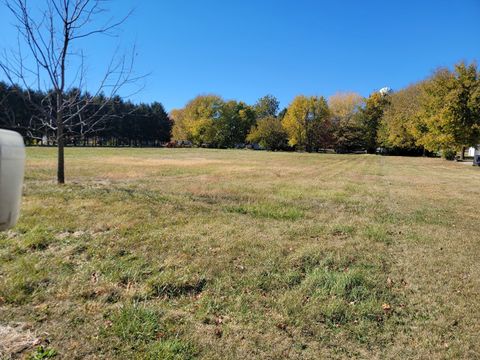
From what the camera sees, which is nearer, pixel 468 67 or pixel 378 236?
pixel 378 236

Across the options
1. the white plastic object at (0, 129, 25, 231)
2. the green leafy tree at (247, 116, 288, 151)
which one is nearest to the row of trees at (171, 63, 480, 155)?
the green leafy tree at (247, 116, 288, 151)

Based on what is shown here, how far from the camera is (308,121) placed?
67.2 meters

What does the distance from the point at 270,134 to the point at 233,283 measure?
72202 millimetres

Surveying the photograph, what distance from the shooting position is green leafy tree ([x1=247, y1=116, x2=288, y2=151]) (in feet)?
245

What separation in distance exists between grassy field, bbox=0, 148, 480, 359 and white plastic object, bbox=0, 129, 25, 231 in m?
1.92

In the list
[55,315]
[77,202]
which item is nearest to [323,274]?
[55,315]

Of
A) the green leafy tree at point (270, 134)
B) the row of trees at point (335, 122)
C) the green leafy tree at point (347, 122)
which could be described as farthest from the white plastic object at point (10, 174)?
the green leafy tree at point (270, 134)

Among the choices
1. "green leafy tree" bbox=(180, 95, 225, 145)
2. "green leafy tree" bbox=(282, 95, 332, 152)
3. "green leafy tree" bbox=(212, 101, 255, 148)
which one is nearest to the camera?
"green leafy tree" bbox=(282, 95, 332, 152)

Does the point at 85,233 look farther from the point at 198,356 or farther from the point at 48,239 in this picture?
the point at 198,356

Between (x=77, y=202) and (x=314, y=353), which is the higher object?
(x=77, y=202)

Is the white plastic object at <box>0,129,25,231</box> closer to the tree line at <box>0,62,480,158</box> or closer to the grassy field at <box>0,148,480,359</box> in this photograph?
the grassy field at <box>0,148,480,359</box>

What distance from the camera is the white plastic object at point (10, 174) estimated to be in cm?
126

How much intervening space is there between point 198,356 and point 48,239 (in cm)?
367

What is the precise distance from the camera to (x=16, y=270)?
169 inches
